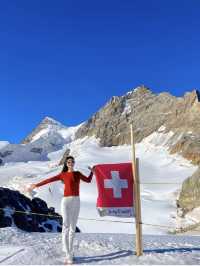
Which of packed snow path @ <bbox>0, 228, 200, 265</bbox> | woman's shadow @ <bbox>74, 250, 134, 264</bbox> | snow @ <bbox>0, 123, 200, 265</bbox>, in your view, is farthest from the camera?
snow @ <bbox>0, 123, 200, 265</bbox>

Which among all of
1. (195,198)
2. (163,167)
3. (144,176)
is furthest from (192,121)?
(195,198)

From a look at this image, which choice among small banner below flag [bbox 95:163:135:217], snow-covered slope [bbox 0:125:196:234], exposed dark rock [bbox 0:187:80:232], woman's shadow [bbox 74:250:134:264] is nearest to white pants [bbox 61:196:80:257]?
woman's shadow [bbox 74:250:134:264]

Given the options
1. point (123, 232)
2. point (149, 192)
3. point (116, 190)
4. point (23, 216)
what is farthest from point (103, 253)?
point (149, 192)

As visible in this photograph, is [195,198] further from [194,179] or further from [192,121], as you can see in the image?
[192,121]

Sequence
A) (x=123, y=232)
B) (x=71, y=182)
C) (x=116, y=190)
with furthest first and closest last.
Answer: (x=123, y=232), (x=116, y=190), (x=71, y=182)

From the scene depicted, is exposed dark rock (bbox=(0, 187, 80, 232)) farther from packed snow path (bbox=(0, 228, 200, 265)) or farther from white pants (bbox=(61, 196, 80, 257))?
white pants (bbox=(61, 196, 80, 257))

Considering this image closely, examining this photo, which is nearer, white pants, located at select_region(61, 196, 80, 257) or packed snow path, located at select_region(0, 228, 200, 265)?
packed snow path, located at select_region(0, 228, 200, 265)

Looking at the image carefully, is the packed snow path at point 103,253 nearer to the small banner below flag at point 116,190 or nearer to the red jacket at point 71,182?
the small banner below flag at point 116,190

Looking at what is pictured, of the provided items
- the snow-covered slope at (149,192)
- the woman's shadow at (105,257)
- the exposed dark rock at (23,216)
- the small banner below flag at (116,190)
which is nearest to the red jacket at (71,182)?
the small banner below flag at (116,190)

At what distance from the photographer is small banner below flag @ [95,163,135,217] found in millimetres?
12570

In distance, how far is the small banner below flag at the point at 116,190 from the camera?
12.6 metres

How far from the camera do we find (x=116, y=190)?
12625 millimetres

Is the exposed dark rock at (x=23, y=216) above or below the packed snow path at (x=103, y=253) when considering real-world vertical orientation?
above

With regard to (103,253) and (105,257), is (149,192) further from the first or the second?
(105,257)
